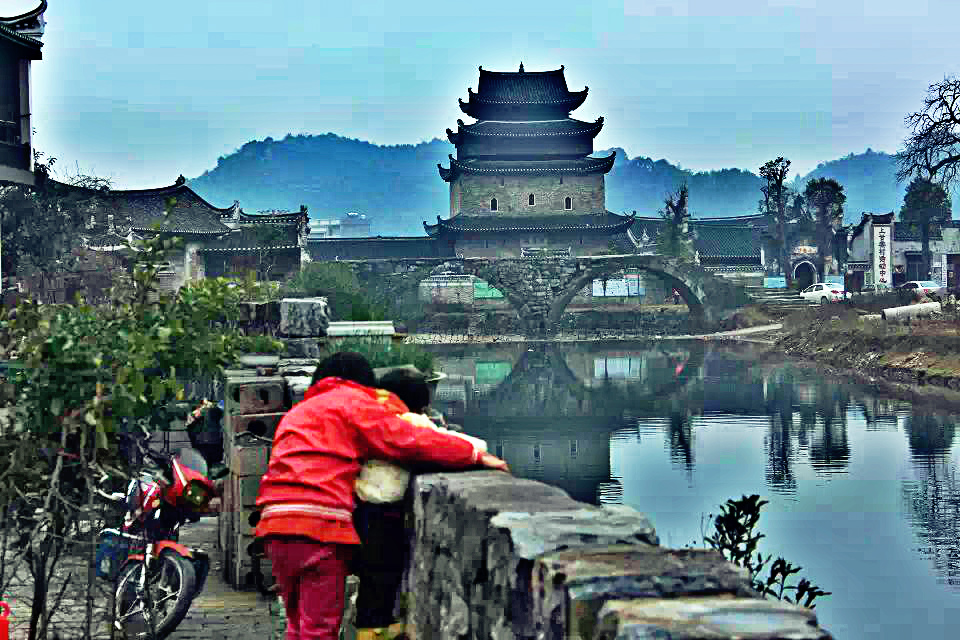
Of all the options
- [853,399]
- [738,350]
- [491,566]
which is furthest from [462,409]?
[491,566]

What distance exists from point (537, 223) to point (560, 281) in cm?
1038

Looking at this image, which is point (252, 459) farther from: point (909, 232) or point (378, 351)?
point (909, 232)

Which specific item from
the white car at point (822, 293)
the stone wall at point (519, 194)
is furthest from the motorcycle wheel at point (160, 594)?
the stone wall at point (519, 194)

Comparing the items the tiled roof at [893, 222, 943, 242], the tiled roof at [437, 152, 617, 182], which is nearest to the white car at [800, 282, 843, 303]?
the tiled roof at [893, 222, 943, 242]

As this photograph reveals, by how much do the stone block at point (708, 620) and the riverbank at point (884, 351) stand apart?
22.9 m

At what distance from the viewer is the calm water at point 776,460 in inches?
455

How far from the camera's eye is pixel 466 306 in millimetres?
55156

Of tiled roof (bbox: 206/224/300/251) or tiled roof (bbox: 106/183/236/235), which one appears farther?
tiled roof (bbox: 206/224/300/251)

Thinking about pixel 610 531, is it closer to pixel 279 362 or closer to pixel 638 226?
pixel 279 362

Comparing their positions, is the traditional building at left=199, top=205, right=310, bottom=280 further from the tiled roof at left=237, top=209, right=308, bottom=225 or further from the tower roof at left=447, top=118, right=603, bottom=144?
the tower roof at left=447, top=118, right=603, bottom=144

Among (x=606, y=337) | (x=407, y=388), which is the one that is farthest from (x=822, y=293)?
(x=407, y=388)

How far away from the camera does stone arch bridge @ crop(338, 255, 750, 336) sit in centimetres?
5162

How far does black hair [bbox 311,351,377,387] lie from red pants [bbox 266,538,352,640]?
1.97 feet

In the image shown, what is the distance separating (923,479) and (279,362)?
33.3 ft
